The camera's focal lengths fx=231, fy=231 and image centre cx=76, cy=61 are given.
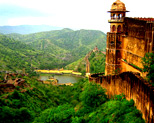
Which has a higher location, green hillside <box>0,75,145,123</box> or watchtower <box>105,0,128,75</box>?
watchtower <box>105,0,128,75</box>

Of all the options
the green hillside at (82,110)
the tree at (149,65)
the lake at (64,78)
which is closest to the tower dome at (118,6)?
the green hillside at (82,110)

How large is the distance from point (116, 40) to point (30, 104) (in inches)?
639

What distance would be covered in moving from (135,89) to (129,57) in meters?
10.2

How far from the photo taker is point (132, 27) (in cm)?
2597

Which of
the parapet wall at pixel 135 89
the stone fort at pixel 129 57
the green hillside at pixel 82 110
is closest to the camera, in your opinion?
the parapet wall at pixel 135 89

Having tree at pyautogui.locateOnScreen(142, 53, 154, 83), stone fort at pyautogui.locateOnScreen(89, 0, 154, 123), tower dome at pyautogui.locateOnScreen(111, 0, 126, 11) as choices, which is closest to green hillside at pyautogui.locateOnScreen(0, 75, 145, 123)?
stone fort at pyautogui.locateOnScreen(89, 0, 154, 123)

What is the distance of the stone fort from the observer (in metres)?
16.3

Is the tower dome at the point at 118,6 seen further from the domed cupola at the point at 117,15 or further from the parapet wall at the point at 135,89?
the parapet wall at the point at 135,89

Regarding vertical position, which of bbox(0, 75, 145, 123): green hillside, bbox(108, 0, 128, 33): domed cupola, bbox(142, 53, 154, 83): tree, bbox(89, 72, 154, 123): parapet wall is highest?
bbox(108, 0, 128, 33): domed cupola

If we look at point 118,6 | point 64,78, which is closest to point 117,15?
point 118,6

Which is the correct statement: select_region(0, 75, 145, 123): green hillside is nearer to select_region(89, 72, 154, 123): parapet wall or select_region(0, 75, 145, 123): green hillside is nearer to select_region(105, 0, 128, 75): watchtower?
select_region(89, 72, 154, 123): parapet wall

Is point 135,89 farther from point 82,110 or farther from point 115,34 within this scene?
point 115,34

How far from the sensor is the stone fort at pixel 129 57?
16312mm

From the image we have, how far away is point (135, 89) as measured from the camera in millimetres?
17906
